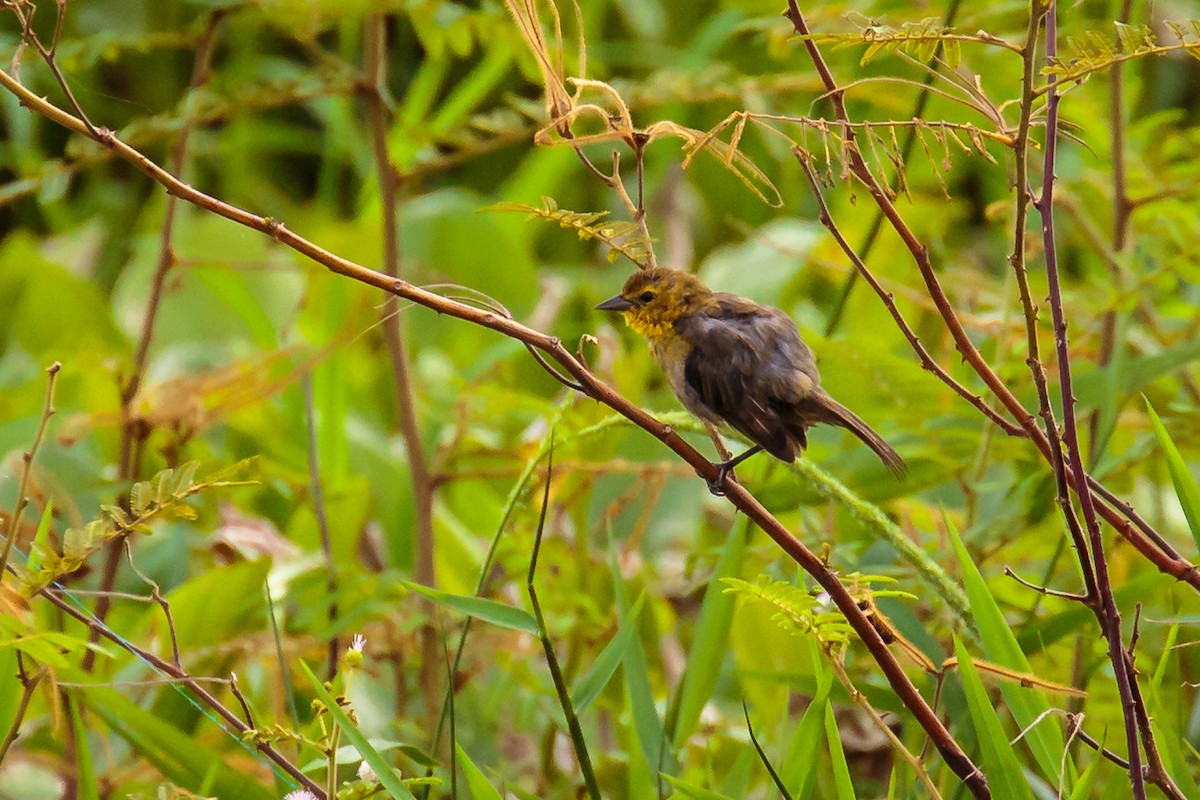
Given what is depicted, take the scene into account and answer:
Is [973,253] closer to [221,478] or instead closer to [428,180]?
[428,180]

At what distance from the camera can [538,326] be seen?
382 centimetres

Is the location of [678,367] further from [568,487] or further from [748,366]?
[568,487]

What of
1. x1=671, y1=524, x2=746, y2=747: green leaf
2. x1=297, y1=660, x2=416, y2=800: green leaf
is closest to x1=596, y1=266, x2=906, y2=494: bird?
x1=671, y1=524, x2=746, y2=747: green leaf

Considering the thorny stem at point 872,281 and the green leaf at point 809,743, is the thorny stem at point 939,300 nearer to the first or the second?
the thorny stem at point 872,281

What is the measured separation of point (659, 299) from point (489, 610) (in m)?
0.78

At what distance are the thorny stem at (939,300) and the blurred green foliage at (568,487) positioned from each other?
1.2 inches

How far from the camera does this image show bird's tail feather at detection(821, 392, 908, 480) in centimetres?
170

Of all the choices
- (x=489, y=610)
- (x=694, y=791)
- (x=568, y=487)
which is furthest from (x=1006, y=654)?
(x=568, y=487)

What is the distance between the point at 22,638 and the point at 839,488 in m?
0.77

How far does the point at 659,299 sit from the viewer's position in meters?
2.07

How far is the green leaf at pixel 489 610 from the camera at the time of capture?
1.39 metres

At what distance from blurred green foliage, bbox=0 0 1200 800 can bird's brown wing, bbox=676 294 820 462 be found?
65mm

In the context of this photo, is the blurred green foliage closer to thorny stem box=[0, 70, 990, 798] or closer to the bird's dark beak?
thorny stem box=[0, 70, 990, 798]

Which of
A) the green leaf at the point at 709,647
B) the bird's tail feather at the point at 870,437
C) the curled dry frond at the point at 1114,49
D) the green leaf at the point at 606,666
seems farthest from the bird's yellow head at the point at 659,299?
the curled dry frond at the point at 1114,49
